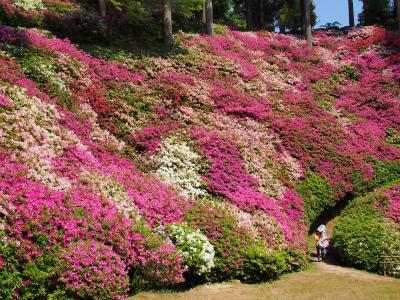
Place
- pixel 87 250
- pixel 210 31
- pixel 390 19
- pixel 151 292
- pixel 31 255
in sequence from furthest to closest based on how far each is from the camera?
pixel 390 19 → pixel 210 31 → pixel 151 292 → pixel 87 250 → pixel 31 255

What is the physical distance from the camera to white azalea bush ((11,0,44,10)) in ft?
86.0

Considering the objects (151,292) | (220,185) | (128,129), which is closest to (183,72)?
(128,129)

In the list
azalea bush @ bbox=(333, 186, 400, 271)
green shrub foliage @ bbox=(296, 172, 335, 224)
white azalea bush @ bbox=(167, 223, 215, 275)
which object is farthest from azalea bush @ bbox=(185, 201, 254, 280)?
green shrub foliage @ bbox=(296, 172, 335, 224)

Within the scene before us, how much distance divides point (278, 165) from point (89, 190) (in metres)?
11.0

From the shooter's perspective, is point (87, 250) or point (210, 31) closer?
point (87, 250)

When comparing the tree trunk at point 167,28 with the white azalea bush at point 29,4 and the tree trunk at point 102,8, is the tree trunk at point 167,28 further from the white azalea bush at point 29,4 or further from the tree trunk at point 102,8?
the white azalea bush at point 29,4

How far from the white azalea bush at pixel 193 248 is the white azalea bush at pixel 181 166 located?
2.60m

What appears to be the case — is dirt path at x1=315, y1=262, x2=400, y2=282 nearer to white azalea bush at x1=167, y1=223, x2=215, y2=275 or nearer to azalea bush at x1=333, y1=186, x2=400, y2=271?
azalea bush at x1=333, y1=186, x2=400, y2=271

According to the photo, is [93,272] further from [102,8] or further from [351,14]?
[351,14]

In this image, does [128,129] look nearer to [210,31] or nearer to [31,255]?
[31,255]

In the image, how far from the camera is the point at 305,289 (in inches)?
529

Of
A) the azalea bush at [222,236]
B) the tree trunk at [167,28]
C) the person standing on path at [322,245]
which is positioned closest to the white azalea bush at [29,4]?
the tree trunk at [167,28]

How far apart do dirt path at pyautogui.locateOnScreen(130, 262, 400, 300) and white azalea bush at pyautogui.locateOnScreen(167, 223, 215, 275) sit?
2.21 ft

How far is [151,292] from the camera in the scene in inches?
472
